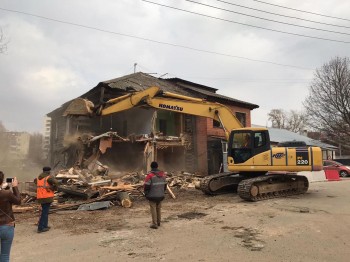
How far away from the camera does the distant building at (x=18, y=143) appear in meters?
30.2

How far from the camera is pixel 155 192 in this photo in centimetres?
958

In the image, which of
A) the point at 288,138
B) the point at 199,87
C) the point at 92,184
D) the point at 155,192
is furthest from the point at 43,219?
the point at 288,138

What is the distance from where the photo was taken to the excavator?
48.0 feet

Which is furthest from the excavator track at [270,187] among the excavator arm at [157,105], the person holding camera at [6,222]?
the person holding camera at [6,222]

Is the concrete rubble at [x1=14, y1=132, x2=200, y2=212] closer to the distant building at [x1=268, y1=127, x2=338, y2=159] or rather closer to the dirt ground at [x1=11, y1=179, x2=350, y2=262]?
the dirt ground at [x1=11, y1=179, x2=350, y2=262]

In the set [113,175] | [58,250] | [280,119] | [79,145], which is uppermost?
[280,119]

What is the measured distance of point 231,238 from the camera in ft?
27.2

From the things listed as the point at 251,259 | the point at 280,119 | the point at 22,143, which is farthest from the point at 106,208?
the point at 280,119

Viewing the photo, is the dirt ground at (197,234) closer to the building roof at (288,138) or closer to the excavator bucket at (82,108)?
the excavator bucket at (82,108)

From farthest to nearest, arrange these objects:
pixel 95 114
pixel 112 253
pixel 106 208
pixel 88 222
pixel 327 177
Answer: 1. pixel 327 177
2. pixel 95 114
3. pixel 106 208
4. pixel 88 222
5. pixel 112 253

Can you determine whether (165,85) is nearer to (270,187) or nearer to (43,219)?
(270,187)

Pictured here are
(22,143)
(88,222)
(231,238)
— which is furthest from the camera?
(22,143)

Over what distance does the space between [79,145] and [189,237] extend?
13.0 metres

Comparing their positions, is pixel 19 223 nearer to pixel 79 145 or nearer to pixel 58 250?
pixel 58 250
